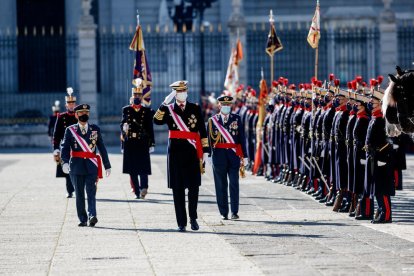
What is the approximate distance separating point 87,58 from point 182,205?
2087 cm

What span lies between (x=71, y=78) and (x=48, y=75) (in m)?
2.22

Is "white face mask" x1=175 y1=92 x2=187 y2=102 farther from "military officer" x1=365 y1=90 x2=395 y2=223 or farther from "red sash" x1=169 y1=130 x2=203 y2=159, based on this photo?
"military officer" x1=365 y1=90 x2=395 y2=223

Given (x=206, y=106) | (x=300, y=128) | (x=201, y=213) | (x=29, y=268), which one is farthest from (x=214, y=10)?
(x=29, y=268)

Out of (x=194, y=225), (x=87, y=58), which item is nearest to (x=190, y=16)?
(x=87, y=58)

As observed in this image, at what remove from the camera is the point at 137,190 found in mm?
18891

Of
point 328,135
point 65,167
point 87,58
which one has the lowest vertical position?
point 65,167

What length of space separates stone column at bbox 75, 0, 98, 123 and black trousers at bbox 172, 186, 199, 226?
20288 millimetres

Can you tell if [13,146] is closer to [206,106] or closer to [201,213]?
[206,106]

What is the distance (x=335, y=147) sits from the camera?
16.5 metres

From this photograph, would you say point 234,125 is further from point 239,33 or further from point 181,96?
point 239,33

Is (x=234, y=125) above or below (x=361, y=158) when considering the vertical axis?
above

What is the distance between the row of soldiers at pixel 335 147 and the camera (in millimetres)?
14602

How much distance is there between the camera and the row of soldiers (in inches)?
575

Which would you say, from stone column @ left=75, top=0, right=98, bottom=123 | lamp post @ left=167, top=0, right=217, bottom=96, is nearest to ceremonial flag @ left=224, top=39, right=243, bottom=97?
lamp post @ left=167, top=0, right=217, bottom=96
